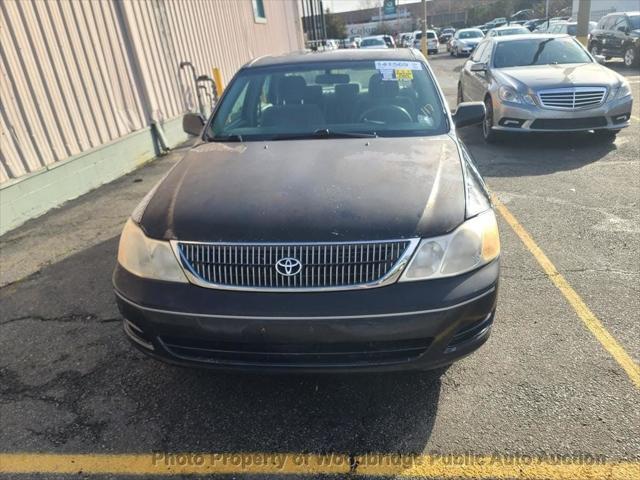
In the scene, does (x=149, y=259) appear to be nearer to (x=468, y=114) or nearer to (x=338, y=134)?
(x=338, y=134)

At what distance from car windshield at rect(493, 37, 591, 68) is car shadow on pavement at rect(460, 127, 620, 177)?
47.1 inches

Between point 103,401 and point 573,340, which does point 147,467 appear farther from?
point 573,340

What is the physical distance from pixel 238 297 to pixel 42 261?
10.6ft

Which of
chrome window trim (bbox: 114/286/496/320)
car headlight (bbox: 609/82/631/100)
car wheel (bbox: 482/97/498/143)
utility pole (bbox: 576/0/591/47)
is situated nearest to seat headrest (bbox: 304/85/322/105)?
chrome window trim (bbox: 114/286/496/320)

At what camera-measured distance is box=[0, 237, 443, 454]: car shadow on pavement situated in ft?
7.84

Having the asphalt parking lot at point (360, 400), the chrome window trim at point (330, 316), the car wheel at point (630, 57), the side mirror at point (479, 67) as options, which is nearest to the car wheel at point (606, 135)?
the side mirror at point (479, 67)

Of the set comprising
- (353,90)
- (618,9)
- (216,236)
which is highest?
(353,90)

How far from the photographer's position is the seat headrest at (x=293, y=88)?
3.84 m

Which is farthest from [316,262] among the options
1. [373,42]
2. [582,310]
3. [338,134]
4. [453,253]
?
[373,42]

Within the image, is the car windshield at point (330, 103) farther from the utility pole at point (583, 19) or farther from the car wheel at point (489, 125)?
the utility pole at point (583, 19)

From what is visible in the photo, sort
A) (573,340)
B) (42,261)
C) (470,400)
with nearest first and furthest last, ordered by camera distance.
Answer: (470,400) → (573,340) → (42,261)

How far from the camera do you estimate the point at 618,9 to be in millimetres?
32344

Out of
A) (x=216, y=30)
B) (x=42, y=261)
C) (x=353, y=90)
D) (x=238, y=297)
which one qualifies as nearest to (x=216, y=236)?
(x=238, y=297)

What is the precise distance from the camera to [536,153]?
7.22 metres
